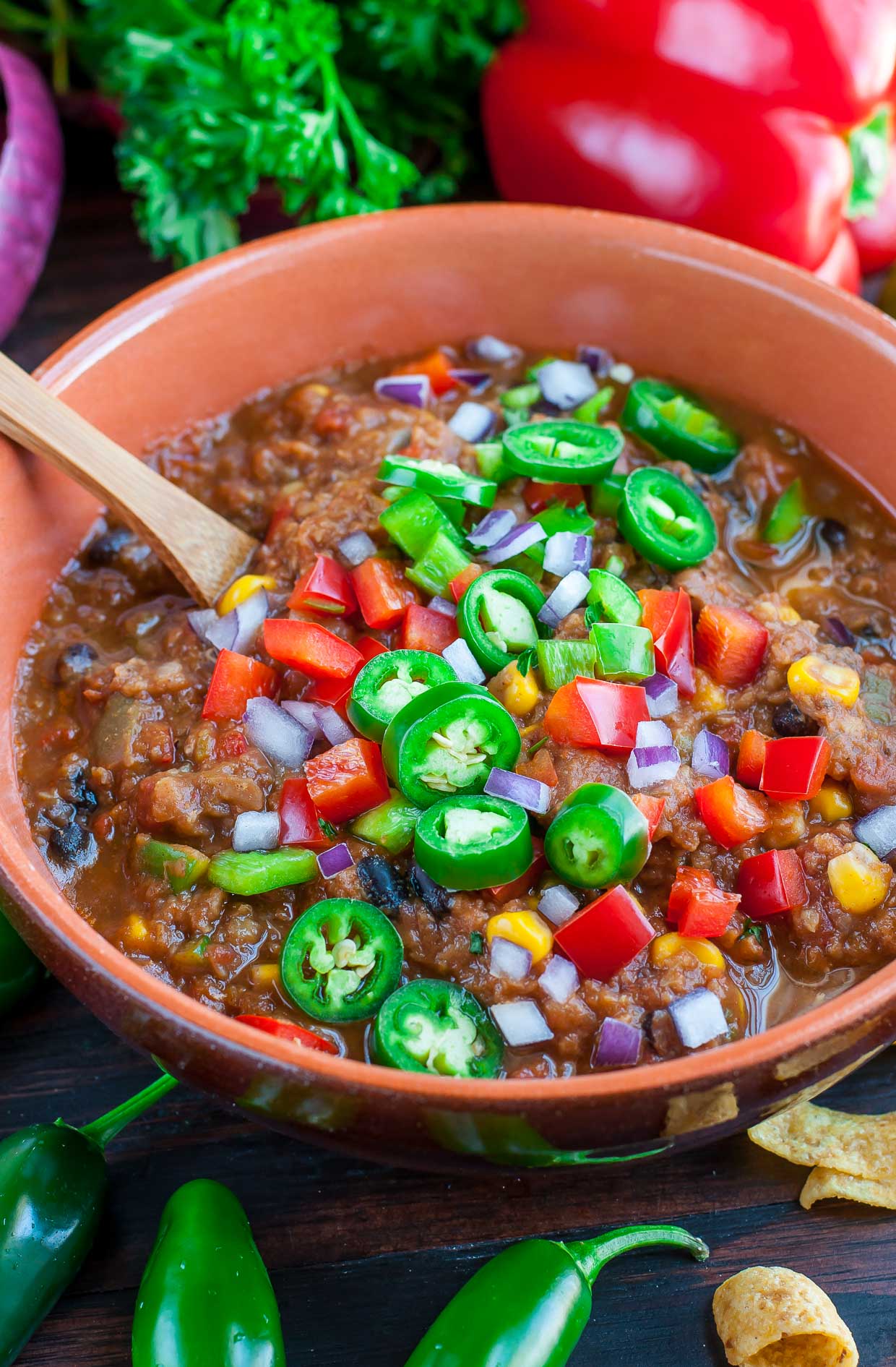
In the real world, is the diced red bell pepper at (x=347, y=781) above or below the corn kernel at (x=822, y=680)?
below

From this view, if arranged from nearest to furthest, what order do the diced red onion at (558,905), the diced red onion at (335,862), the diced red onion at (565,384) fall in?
the diced red onion at (558,905) → the diced red onion at (335,862) → the diced red onion at (565,384)

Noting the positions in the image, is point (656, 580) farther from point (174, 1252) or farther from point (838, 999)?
point (174, 1252)

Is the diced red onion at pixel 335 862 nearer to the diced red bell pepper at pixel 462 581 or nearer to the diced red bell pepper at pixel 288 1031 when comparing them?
the diced red bell pepper at pixel 288 1031

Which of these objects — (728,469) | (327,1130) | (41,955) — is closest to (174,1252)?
(327,1130)

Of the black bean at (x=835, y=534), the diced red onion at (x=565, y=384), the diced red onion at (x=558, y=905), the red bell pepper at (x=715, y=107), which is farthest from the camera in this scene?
the red bell pepper at (x=715, y=107)

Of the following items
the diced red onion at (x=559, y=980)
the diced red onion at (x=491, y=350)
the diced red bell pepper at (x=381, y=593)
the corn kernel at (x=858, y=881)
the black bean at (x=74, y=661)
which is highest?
the diced red onion at (x=491, y=350)

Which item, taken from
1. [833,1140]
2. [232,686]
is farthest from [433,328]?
[833,1140]

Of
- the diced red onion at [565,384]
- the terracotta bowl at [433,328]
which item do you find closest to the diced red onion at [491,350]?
the terracotta bowl at [433,328]
